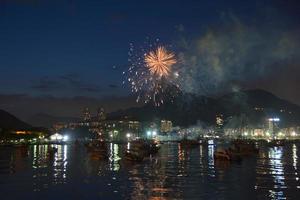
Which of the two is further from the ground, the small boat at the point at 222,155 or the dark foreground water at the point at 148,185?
the small boat at the point at 222,155

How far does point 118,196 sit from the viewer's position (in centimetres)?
3800

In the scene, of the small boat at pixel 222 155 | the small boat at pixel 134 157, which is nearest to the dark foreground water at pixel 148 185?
the small boat at pixel 134 157

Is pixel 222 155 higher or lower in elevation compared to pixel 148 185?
higher

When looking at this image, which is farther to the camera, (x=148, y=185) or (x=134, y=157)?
(x=134, y=157)

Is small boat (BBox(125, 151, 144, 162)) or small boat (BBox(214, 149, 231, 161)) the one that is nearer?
small boat (BBox(125, 151, 144, 162))

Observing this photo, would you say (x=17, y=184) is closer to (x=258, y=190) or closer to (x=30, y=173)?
(x=30, y=173)

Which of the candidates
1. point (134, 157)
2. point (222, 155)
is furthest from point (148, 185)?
point (222, 155)

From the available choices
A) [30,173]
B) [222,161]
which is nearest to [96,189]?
[30,173]

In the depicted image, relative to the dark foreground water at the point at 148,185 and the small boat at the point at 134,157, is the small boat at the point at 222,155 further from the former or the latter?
the dark foreground water at the point at 148,185

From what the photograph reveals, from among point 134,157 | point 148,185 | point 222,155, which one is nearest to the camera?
point 148,185

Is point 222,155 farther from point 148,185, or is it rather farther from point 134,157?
point 148,185

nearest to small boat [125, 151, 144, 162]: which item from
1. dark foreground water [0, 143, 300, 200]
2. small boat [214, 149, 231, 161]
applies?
small boat [214, 149, 231, 161]

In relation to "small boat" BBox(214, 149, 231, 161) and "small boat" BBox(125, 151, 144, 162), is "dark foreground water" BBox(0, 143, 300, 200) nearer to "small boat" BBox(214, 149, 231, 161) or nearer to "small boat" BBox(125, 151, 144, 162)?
"small boat" BBox(125, 151, 144, 162)

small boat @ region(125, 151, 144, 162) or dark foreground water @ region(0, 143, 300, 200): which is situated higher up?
small boat @ region(125, 151, 144, 162)
